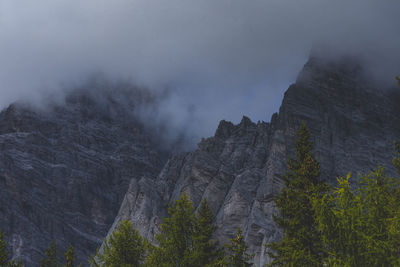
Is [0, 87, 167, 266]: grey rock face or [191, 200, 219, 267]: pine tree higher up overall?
[0, 87, 167, 266]: grey rock face

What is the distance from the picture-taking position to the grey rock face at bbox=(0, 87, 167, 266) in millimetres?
127938

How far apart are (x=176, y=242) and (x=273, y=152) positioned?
71.5 m

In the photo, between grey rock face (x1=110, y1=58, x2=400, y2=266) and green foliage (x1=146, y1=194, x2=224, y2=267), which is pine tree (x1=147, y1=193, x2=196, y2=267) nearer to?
green foliage (x1=146, y1=194, x2=224, y2=267)

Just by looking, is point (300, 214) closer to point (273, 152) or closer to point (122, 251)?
point (122, 251)

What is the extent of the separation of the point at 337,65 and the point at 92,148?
107077 millimetres

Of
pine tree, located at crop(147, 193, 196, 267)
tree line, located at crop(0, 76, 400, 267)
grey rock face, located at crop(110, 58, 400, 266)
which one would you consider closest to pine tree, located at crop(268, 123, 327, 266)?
tree line, located at crop(0, 76, 400, 267)

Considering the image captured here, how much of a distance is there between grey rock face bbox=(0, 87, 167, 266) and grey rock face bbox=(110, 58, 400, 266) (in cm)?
1938

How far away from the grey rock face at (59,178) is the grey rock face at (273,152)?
63.6 ft

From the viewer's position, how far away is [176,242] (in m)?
26.9

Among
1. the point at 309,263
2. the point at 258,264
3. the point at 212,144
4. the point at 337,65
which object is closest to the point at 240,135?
the point at 212,144

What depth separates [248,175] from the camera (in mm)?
90812

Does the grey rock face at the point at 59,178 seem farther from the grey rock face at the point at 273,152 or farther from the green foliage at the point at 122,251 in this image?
the green foliage at the point at 122,251

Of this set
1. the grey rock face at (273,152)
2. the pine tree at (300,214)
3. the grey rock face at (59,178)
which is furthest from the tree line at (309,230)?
the grey rock face at (59,178)

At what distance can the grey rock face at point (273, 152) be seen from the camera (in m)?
84.6
